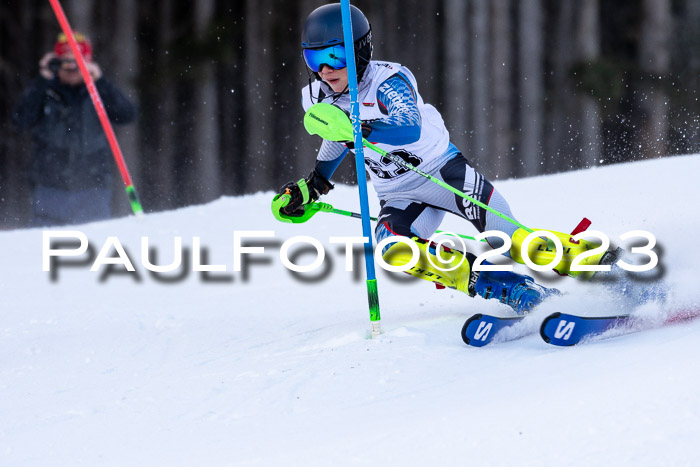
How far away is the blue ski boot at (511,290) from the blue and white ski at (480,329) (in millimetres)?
357

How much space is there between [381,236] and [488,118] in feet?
49.1

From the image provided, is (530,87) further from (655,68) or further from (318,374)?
(318,374)

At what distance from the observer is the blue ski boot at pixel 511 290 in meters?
3.99

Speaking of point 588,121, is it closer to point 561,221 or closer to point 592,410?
point 561,221

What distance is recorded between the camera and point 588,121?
19031 millimetres

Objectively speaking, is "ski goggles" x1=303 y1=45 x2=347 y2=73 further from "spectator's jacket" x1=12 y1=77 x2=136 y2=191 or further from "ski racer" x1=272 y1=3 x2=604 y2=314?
"spectator's jacket" x1=12 y1=77 x2=136 y2=191

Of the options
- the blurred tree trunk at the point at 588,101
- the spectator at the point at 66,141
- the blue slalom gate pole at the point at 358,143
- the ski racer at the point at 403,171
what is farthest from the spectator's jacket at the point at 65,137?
the blurred tree trunk at the point at 588,101

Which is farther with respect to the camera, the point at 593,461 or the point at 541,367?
the point at 541,367

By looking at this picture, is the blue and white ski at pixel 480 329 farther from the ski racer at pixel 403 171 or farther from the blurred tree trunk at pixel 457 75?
the blurred tree trunk at pixel 457 75

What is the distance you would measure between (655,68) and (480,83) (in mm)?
3583

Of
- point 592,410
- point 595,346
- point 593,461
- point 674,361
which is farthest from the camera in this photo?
point 595,346

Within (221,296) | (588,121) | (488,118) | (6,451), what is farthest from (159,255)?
(588,121)

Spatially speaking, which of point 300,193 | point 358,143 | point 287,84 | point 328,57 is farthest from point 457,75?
point 358,143

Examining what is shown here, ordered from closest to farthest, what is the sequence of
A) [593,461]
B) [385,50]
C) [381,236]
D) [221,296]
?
[593,461] < [381,236] < [221,296] < [385,50]
